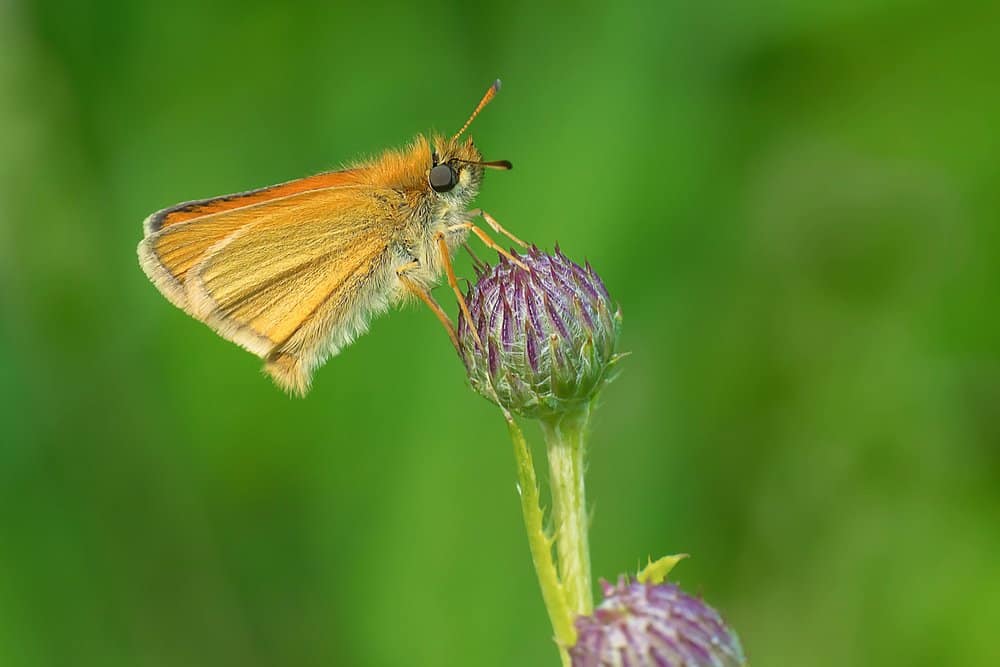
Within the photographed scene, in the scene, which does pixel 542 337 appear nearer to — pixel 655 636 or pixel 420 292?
pixel 420 292

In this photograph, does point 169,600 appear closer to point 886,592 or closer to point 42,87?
point 42,87

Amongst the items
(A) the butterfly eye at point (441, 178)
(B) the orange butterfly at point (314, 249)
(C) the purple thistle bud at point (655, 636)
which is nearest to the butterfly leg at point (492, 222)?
(B) the orange butterfly at point (314, 249)

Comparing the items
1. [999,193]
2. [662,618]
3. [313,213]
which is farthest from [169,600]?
[999,193]

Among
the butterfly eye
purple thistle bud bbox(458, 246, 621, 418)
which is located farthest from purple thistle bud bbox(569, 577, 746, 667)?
the butterfly eye

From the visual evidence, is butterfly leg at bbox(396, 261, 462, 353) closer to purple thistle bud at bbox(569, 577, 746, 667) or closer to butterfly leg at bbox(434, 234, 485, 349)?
butterfly leg at bbox(434, 234, 485, 349)

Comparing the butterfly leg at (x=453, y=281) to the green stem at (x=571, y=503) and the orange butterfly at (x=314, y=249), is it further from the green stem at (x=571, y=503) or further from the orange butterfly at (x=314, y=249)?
the green stem at (x=571, y=503)

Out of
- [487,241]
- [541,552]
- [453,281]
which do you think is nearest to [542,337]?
[453,281]
